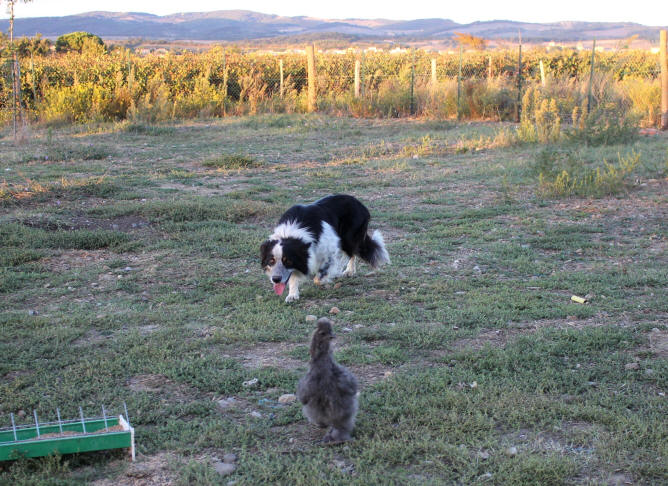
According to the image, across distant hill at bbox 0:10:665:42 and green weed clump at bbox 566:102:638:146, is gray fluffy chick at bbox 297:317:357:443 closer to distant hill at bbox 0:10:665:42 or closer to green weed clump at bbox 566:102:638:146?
green weed clump at bbox 566:102:638:146

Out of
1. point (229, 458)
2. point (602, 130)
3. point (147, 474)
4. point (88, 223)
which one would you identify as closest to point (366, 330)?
point (229, 458)

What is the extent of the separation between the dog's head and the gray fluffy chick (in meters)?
2.26

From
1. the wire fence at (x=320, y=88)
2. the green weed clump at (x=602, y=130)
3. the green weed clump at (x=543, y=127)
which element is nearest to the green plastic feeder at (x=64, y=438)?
the green weed clump at (x=602, y=130)

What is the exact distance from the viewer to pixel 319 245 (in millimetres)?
6059

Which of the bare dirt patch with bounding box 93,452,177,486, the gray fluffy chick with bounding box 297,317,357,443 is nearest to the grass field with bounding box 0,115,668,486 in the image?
the bare dirt patch with bounding box 93,452,177,486

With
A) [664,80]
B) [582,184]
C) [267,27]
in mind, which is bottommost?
[582,184]

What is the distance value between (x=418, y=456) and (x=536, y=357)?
1.49 meters

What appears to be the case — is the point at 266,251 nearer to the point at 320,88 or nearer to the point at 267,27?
the point at 320,88

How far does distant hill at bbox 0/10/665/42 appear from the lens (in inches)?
4621

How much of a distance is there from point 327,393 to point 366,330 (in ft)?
5.48

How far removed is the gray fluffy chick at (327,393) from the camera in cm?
339

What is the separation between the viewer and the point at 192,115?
20188 millimetres

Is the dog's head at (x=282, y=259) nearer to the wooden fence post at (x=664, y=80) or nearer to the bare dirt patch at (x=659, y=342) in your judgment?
the bare dirt patch at (x=659, y=342)

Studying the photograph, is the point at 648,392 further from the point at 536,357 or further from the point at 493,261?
A: the point at 493,261
